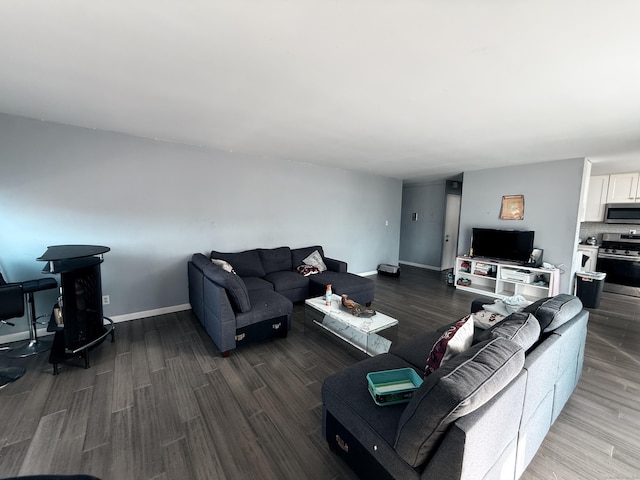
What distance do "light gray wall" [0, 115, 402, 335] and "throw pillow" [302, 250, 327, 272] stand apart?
495 millimetres

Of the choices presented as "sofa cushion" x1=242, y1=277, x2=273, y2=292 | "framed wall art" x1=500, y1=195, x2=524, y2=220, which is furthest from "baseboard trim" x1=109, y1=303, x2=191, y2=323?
"framed wall art" x1=500, y1=195, x2=524, y2=220

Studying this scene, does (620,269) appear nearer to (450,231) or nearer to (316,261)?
(450,231)

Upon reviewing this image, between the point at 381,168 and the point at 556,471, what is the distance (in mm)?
4528

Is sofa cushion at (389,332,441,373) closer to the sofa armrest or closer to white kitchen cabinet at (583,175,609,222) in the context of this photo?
the sofa armrest

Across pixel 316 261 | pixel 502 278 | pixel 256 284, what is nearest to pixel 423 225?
pixel 502 278

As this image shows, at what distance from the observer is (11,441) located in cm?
161

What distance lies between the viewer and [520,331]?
1.45 meters

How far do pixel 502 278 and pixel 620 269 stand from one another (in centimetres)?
270

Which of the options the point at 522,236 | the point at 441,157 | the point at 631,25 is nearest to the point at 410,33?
the point at 631,25

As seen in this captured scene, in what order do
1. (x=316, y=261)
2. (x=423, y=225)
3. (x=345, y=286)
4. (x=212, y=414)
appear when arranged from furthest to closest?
1. (x=423, y=225)
2. (x=316, y=261)
3. (x=345, y=286)
4. (x=212, y=414)

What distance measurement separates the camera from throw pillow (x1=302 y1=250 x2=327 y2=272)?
175 inches

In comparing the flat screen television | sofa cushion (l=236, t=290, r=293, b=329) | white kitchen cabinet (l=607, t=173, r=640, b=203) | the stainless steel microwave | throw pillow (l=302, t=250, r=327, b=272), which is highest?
white kitchen cabinet (l=607, t=173, r=640, b=203)

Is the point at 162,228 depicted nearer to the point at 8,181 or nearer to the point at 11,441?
the point at 8,181

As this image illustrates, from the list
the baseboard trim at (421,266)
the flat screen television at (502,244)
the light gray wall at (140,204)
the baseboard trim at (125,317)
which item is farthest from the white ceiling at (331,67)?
the baseboard trim at (421,266)
